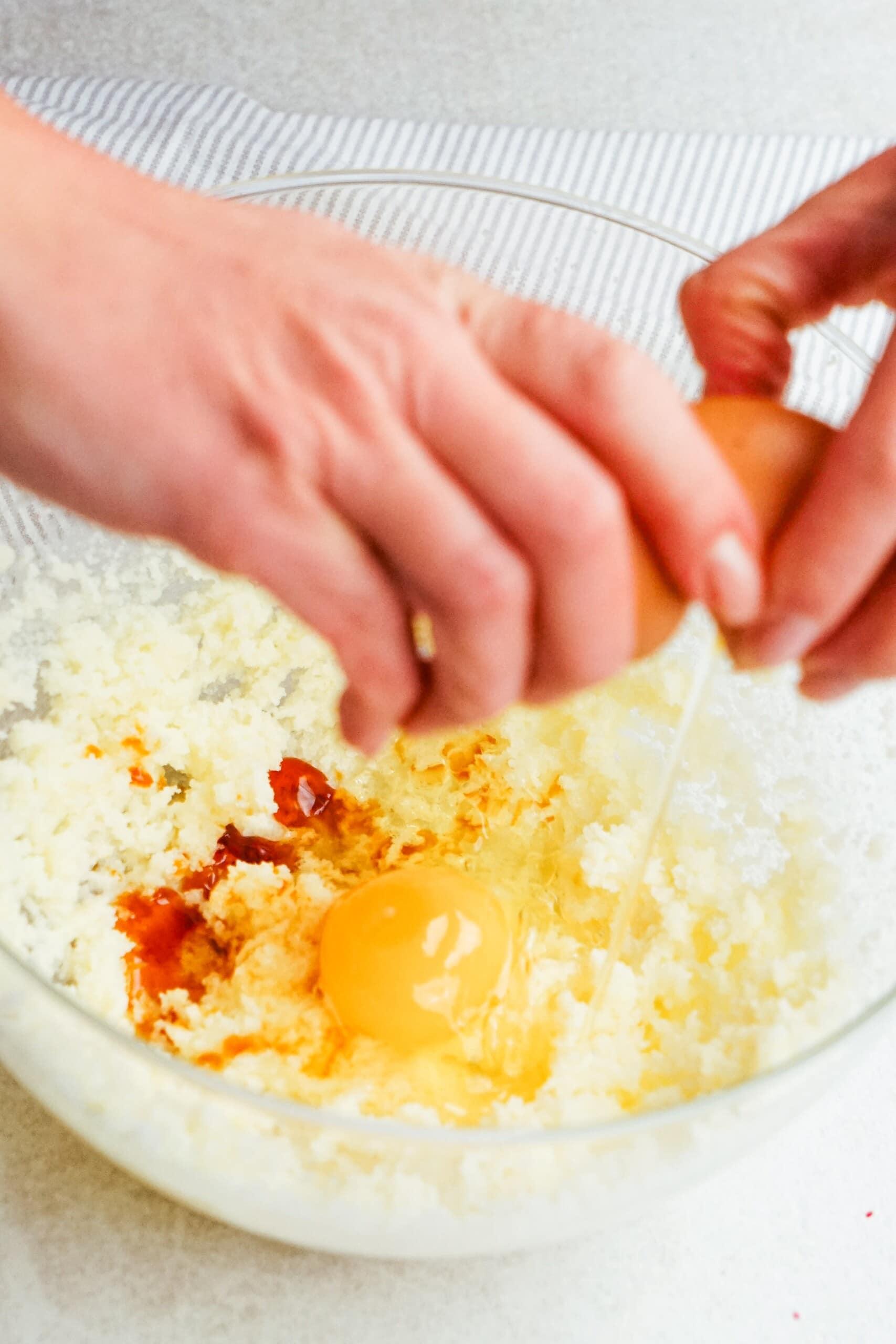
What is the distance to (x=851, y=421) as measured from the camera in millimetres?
616

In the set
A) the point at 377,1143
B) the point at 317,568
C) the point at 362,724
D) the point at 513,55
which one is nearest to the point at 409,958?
the point at 377,1143

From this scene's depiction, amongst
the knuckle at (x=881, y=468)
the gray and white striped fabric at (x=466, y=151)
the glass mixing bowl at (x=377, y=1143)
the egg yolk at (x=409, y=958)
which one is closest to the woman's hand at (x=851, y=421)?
the knuckle at (x=881, y=468)

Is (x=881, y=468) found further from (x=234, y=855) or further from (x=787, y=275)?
(x=234, y=855)

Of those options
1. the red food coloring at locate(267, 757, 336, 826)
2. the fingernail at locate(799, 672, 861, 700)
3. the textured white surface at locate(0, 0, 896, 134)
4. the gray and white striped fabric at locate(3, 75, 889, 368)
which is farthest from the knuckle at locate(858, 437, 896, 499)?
the textured white surface at locate(0, 0, 896, 134)

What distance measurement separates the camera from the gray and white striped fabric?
1.43 meters

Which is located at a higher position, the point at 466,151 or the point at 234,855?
the point at 466,151

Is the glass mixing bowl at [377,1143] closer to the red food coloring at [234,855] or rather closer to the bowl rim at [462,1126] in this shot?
the bowl rim at [462,1126]

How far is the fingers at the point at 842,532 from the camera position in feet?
1.94

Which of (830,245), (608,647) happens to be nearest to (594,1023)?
(608,647)

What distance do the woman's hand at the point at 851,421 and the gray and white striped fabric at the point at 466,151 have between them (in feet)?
2.28

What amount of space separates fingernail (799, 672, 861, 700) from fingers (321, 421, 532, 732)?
0.25m

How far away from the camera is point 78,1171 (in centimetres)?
86

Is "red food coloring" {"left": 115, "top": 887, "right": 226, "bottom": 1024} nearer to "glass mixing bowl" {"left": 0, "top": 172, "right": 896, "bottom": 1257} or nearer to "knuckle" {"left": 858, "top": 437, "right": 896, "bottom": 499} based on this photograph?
"glass mixing bowl" {"left": 0, "top": 172, "right": 896, "bottom": 1257}

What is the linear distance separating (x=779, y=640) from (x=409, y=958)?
1.45 ft
